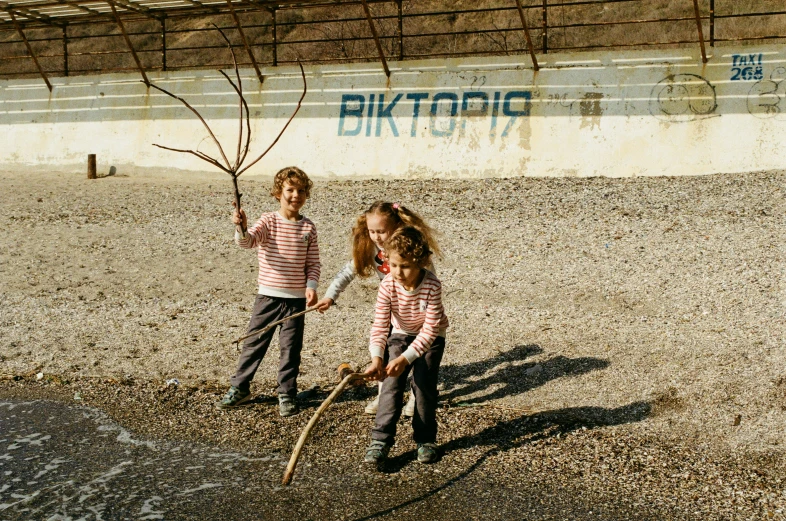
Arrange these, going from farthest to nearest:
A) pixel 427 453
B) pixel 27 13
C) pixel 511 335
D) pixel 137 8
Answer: pixel 27 13, pixel 137 8, pixel 511 335, pixel 427 453

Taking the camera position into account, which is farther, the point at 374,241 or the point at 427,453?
the point at 374,241

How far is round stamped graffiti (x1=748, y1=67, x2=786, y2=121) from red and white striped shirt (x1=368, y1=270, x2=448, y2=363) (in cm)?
→ 1052

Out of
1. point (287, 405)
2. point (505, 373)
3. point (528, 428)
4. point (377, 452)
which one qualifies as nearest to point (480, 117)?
→ point (505, 373)

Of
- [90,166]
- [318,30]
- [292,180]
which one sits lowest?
[292,180]

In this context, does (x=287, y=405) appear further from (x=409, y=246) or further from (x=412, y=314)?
(x=409, y=246)

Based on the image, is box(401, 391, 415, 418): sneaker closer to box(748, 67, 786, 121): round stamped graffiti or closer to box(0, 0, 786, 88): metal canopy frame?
box(748, 67, 786, 121): round stamped graffiti

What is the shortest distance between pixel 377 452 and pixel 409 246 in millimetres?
1097

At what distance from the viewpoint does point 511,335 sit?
6.87 meters

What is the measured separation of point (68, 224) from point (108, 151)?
5596 mm

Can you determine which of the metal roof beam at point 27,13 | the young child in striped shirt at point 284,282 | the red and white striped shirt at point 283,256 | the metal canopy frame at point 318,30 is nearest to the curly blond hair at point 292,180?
the young child in striped shirt at point 284,282

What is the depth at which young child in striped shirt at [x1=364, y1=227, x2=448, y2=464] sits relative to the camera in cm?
424

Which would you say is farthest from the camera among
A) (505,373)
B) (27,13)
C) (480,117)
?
(27,13)

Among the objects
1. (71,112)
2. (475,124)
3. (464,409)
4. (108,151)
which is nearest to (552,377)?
(464,409)

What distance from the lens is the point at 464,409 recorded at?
527cm
